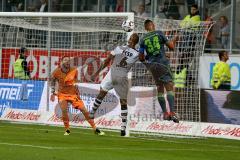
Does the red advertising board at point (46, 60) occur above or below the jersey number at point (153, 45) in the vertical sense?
below

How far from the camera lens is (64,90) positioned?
2078 cm

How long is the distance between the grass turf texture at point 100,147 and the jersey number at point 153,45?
2063 mm

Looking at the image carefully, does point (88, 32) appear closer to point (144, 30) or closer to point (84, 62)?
point (84, 62)

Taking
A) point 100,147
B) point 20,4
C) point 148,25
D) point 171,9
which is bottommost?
point 100,147

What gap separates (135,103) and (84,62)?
10.2 feet

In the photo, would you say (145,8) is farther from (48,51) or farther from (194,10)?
(48,51)

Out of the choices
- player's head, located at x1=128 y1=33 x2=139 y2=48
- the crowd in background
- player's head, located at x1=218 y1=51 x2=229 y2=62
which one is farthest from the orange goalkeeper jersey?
the crowd in background

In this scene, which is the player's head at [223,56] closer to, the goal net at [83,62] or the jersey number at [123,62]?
the goal net at [83,62]

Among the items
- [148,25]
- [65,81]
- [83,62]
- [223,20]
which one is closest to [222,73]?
[223,20]

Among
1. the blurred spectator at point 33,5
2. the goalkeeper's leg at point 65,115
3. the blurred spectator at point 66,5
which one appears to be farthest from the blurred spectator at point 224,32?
the blurred spectator at point 33,5

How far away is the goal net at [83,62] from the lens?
72.3 ft

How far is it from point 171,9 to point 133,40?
26.8 ft

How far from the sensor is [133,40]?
20016 millimetres

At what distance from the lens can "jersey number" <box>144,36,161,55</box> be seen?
20.1 m
